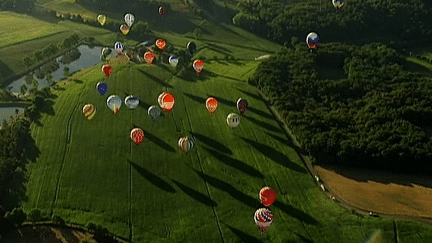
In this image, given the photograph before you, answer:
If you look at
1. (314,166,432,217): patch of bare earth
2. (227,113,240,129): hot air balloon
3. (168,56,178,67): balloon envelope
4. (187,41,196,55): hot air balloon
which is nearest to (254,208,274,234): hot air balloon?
(314,166,432,217): patch of bare earth

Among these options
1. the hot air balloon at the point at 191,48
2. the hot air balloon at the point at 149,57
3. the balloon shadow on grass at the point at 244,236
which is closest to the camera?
the balloon shadow on grass at the point at 244,236

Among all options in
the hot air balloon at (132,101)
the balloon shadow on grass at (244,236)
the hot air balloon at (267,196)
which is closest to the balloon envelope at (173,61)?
the hot air balloon at (132,101)

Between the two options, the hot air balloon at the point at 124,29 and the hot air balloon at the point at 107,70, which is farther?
the hot air balloon at the point at 124,29

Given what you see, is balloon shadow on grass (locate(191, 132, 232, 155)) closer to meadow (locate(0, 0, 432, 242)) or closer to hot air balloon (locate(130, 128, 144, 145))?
meadow (locate(0, 0, 432, 242))

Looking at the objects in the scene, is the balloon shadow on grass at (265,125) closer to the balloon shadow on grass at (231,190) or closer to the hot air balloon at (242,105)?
the hot air balloon at (242,105)

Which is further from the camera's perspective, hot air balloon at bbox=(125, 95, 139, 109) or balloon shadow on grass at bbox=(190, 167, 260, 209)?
hot air balloon at bbox=(125, 95, 139, 109)
